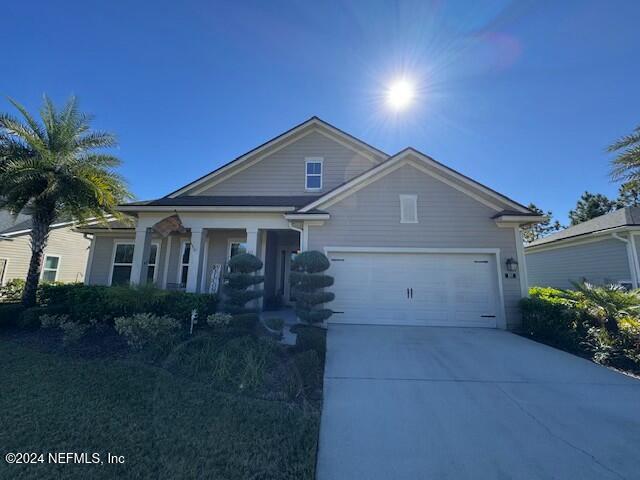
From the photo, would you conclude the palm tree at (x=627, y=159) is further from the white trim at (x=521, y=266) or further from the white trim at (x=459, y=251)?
the white trim at (x=459, y=251)

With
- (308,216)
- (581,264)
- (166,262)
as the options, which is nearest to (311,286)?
(308,216)

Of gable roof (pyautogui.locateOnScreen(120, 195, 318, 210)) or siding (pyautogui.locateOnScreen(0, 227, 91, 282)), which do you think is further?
siding (pyautogui.locateOnScreen(0, 227, 91, 282))

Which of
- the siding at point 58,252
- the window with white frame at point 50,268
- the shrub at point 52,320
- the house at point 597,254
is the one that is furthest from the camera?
the window with white frame at point 50,268

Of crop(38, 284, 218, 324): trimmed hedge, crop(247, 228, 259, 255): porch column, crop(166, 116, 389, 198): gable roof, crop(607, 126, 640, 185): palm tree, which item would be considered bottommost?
crop(38, 284, 218, 324): trimmed hedge

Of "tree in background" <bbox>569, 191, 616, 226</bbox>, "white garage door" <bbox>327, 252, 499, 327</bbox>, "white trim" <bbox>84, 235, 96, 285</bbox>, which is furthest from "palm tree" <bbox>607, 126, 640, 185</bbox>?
"tree in background" <bbox>569, 191, 616, 226</bbox>

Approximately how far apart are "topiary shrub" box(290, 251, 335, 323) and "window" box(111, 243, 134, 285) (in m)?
9.77

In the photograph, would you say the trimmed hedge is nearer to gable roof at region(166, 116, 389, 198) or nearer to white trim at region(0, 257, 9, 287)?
gable roof at region(166, 116, 389, 198)

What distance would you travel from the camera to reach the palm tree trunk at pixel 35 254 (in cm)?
884

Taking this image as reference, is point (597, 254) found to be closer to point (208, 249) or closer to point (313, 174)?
point (313, 174)

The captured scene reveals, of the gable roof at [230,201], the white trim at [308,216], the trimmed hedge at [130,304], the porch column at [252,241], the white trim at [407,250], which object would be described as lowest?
the trimmed hedge at [130,304]

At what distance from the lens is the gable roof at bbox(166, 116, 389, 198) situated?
12.3 meters

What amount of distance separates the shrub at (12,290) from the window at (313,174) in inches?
588

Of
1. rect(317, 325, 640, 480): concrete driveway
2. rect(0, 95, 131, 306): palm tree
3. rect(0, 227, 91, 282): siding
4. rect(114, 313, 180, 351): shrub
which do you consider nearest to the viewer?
rect(317, 325, 640, 480): concrete driveway

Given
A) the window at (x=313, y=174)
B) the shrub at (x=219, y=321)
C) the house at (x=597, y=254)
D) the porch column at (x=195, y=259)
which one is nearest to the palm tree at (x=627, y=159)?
the house at (x=597, y=254)
